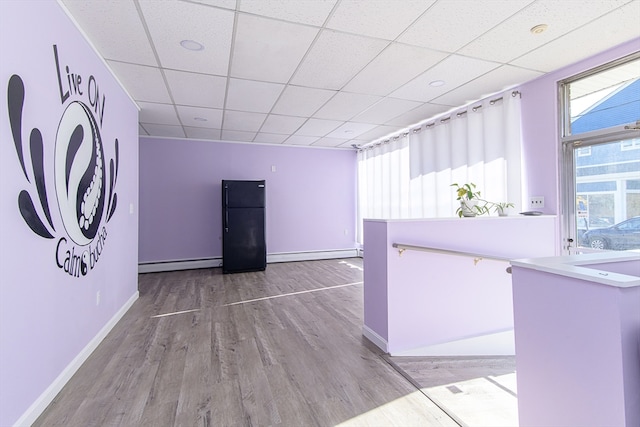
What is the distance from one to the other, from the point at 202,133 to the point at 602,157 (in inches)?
216

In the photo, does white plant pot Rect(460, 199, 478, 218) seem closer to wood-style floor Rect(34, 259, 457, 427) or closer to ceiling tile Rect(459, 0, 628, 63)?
ceiling tile Rect(459, 0, 628, 63)

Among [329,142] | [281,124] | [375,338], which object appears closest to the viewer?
[375,338]

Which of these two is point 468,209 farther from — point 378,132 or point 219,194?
point 219,194

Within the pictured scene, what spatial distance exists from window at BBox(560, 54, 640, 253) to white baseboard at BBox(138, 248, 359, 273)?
14.6 feet

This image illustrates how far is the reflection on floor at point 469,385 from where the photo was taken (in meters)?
1.72

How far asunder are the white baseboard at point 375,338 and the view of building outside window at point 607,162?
2197mm

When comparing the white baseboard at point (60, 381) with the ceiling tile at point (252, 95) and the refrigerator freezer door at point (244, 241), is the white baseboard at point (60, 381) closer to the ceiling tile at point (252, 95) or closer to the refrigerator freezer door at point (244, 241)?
the refrigerator freezer door at point (244, 241)

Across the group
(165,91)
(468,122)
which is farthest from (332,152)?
(165,91)

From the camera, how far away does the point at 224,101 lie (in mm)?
3770

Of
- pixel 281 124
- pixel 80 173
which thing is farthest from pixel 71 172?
pixel 281 124

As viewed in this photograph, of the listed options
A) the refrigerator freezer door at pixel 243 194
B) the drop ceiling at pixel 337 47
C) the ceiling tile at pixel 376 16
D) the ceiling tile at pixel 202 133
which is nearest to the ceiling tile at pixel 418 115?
the drop ceiling at pixel 337 47

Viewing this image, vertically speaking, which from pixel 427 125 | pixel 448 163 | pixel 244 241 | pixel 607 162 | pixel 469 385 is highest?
pixel 427 125

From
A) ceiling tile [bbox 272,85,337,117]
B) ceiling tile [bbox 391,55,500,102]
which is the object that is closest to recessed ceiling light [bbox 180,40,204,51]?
ceiling tile [bbox 272,85,337,117]

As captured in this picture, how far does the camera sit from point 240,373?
213 cm
